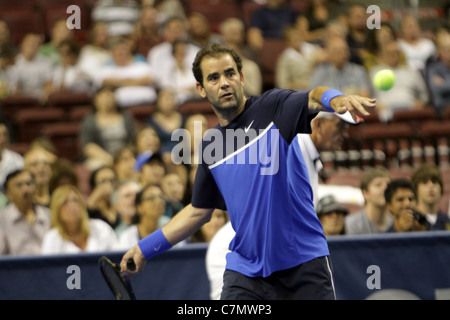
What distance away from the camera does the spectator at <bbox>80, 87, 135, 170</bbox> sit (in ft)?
24.6

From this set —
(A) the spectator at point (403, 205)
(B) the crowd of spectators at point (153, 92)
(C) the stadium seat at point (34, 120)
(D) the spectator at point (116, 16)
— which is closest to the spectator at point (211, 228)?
(B) the crowd of spectators at point (153, 92)

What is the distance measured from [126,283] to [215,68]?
1239mm

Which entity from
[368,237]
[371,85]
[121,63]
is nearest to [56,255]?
[368,237]

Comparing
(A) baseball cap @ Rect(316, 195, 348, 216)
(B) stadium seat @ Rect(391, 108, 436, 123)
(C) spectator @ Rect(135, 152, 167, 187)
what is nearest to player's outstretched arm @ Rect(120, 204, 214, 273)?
(A) baseball cap @ Rect(316, 195, 348, 216)

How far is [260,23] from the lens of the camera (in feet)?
32.2

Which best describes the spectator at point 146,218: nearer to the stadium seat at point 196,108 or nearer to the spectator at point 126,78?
the stadium seat at point 196,108

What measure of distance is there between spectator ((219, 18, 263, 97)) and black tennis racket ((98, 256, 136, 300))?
4.68 metres

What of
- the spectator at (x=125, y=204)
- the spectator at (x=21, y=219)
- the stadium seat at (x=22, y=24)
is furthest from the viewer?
the stadium seat at (x=22, y=24)

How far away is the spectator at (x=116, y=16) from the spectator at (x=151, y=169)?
3.20 m

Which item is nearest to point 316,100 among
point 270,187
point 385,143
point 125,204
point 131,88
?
point 270,187

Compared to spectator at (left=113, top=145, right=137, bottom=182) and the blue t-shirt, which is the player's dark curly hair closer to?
the blue t-shirt

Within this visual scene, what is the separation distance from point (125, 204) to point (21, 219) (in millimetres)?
820

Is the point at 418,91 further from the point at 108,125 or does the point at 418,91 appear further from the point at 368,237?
the point at 368,237

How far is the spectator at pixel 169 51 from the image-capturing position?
8562 millimetres
